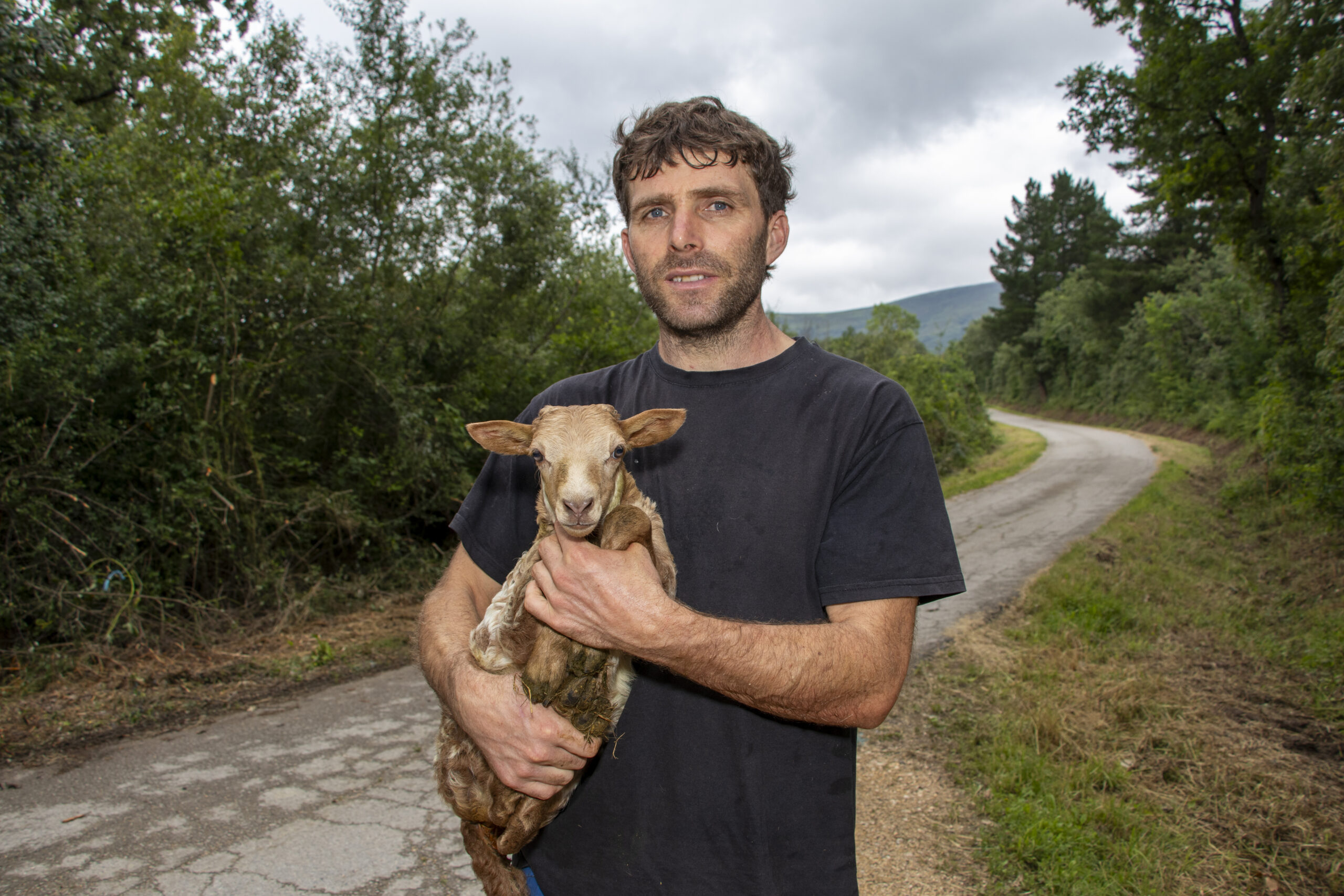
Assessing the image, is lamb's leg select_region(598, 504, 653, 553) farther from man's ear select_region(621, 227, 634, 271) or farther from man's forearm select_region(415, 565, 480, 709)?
man's ear select_region(621, 227, 634, 271)

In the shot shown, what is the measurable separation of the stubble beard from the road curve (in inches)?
123

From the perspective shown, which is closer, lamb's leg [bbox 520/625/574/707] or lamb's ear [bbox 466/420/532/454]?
lamb's leg [bbox 520/625/574/707]

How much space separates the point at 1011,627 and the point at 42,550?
9.78m

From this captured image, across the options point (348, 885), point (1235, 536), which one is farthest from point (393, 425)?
point (1235, 536)

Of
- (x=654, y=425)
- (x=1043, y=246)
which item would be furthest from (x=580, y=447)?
(x=1043, y=246)

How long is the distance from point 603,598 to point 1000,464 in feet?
85.8

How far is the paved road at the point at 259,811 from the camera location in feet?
13.5

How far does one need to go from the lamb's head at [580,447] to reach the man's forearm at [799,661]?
414mm

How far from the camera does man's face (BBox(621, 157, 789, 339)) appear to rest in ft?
7.13

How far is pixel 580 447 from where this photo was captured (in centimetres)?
208

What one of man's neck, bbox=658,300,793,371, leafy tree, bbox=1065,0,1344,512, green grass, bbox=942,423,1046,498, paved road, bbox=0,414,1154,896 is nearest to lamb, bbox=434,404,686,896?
man's neck, bbox=658,300,793,371

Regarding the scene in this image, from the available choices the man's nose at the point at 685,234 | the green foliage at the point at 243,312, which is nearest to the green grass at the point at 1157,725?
the man's nose at the point at 685,234

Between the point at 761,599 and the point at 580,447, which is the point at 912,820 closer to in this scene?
the point at 761,599

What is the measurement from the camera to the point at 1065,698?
637cm
